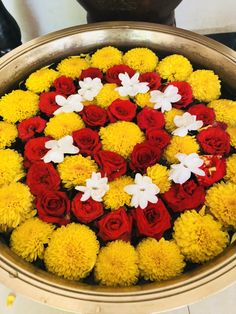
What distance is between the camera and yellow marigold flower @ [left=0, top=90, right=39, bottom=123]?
3.08 feet

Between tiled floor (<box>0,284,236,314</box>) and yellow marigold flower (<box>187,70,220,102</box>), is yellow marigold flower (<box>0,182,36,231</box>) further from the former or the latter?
yellow marigold flower (<box>187,70,220,102</box>)

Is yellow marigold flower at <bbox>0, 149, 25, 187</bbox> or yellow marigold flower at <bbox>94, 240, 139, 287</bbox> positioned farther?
yellow marigold flower at <bbox>0, 149, 25, 187</bbox>

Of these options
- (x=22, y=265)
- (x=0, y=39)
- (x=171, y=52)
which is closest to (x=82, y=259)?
(x=22, y=265)

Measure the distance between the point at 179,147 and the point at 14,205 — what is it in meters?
0.34

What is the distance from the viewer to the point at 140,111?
0.96 metres

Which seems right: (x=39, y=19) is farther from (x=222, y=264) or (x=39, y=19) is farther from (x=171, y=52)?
(x=222, y=264)

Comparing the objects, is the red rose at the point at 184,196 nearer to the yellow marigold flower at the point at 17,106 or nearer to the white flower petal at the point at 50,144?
the white flower petal at the point at 50,144

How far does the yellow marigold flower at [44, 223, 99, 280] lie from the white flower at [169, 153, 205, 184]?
0.20 m

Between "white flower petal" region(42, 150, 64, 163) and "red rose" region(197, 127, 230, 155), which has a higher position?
"red rose" region(197, 127, 230, 155)

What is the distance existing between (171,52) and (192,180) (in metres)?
0.41

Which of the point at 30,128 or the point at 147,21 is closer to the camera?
the point at 30,128

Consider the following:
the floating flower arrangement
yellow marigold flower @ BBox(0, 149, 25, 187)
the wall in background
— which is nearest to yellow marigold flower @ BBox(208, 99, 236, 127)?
the floating flower arrangement

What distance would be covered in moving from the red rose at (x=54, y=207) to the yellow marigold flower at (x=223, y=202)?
0.26 meters

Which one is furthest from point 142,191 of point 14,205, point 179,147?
point 14,205
